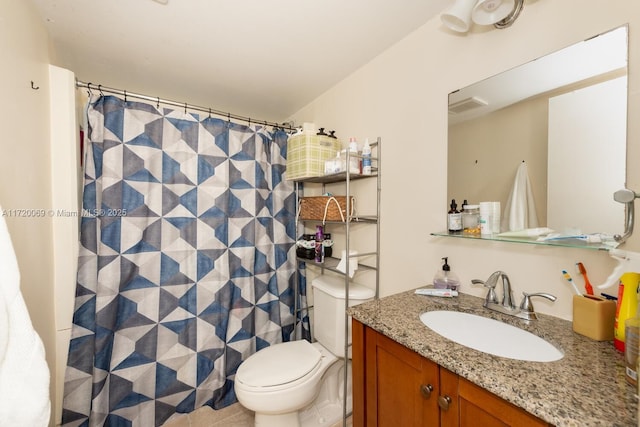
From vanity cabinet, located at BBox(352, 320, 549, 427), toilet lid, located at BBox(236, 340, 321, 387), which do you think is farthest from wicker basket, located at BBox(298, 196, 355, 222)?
toilet lid, located at BBox(236, 340, 321, 387)

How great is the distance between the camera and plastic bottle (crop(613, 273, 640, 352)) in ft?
2.13

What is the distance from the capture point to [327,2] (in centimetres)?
110

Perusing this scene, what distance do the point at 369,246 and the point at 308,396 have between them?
86 cm

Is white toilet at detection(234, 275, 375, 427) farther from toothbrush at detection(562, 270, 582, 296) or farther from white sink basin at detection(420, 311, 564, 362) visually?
toothbrush at detection(562, 270, 582, 296)

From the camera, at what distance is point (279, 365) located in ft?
4.52

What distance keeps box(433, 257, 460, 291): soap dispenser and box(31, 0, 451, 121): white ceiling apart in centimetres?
116

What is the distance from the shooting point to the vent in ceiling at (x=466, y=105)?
3.48 feet

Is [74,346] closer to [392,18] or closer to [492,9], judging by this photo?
[392,18]

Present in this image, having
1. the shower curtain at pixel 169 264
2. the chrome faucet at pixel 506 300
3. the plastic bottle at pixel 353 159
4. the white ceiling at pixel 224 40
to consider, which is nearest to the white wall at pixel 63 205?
the shower curtain at pixel 169 264

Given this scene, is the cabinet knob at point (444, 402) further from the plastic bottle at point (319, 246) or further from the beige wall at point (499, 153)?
the plastic bottle at point (319, 246)

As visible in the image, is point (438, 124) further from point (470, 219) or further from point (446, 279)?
point (446, 279)

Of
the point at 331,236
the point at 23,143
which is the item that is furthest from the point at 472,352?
the point at 23,143

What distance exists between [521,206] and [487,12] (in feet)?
2.37

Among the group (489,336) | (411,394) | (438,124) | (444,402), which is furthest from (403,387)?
(438,124)
